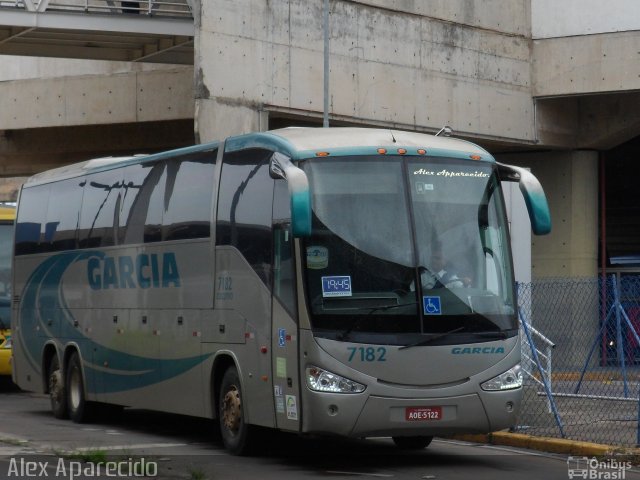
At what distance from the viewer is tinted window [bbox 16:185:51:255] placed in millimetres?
19484

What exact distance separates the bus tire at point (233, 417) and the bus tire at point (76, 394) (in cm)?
445

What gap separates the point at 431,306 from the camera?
12.3 m

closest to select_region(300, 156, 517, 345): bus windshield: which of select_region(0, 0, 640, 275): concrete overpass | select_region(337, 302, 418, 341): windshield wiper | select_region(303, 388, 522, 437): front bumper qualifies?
select_region(337, 302, 418, 341): windshield wiper

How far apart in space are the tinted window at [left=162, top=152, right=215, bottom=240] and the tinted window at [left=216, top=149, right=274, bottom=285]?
1.17 feet

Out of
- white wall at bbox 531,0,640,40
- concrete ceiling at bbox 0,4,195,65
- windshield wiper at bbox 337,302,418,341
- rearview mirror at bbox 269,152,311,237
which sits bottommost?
windshield wiper at bbox 337,302,418,341

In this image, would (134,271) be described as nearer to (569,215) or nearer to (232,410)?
(232,410)

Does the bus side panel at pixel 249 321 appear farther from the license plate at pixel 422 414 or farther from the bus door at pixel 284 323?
the license plate at pixel 422 414

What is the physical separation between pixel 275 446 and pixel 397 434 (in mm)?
2758

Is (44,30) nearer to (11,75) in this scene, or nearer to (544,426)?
(11,75)

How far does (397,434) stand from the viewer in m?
12.1

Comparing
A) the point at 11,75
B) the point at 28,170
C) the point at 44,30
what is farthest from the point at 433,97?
the point at 28,170

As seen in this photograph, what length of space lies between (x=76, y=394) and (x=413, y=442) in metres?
5.72

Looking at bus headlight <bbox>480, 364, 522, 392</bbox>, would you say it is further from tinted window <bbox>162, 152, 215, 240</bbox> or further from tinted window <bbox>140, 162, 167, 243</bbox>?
tinted window <bbox>140, 162, 167, 243</bbox>

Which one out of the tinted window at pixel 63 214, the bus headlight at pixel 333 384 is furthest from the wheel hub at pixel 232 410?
the tinted window at pixel 63 214
